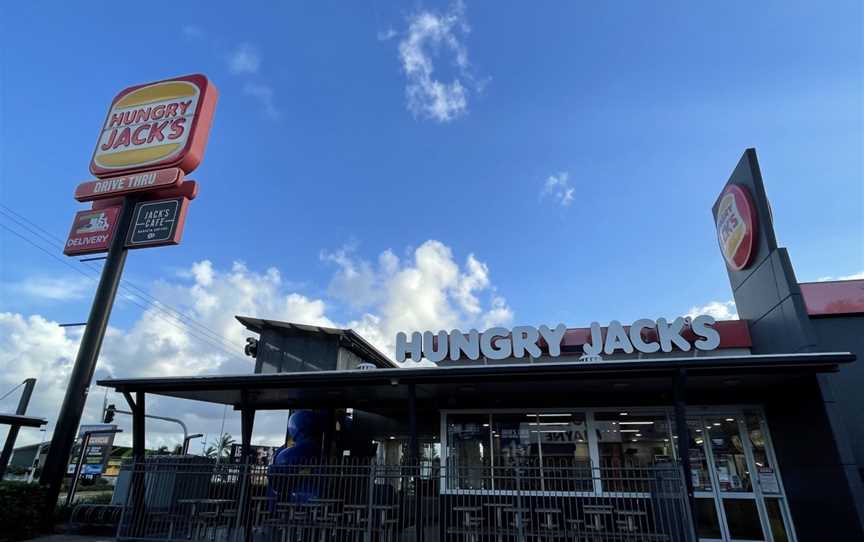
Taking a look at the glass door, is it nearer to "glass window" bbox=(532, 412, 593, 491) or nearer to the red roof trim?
"glass window" bbox=(532, 412, 593, 491)

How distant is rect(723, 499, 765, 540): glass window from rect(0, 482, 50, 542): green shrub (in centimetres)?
1362

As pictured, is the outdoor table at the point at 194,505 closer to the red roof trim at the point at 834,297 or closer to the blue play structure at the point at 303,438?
the blue play structure at the point at 303,438

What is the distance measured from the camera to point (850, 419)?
28.9 feet

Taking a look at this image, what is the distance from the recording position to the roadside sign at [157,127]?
1374 cm

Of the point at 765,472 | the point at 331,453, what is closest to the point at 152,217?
the point at 331,453

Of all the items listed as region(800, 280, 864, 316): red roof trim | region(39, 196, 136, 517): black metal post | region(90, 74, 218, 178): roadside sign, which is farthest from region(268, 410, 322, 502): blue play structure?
region(800, 280, 864, 316): red roof trim

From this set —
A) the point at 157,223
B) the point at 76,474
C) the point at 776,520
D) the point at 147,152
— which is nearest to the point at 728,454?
the point at 776,520

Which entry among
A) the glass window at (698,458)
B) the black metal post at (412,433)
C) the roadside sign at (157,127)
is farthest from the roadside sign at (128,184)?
the glass window at (698,458)

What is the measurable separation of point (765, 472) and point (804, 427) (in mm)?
1364

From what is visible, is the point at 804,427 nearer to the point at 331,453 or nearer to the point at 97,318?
the point at 331,453

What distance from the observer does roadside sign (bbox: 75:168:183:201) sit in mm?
13109

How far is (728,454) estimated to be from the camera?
31.7 ft

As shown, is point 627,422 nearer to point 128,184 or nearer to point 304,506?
point 304,506

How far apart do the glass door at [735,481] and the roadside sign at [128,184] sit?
14.3 meters
